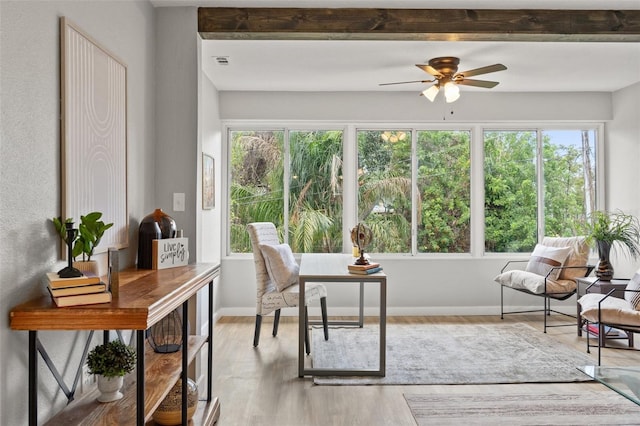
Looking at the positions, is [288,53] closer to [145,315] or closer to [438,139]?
[438,139]

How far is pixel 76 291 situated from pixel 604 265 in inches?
185

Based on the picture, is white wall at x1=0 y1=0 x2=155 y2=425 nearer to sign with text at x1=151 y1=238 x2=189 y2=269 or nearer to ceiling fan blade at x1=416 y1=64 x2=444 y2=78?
sign with text at x1=151 y1=238 x2=189 y2=269

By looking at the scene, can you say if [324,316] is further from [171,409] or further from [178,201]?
[171,409]

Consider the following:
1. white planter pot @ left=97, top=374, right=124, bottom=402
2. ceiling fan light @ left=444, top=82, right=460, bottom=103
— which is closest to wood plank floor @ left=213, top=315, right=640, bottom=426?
white planter pot @ left=97, top=374, right=124, bottom=402

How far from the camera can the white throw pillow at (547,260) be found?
508cm

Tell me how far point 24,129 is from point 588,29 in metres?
3.43

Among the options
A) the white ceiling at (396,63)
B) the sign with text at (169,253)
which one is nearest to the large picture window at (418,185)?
the white ceiling at (396,63)

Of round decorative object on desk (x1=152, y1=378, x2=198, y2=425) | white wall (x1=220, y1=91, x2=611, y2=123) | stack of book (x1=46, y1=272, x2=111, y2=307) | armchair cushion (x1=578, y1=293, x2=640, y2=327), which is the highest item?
white wall (x1=220, y1=91, x2=611, y2=123)

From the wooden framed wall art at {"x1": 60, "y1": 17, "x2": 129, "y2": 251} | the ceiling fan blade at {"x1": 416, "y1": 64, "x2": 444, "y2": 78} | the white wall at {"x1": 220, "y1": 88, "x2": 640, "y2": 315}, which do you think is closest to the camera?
the wooden framed wall art at {"x1": 60, "y1": 17, "x2": 129, "y2": 251}

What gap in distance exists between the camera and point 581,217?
585 cm

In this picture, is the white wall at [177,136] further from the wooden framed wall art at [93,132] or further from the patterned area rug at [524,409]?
the patterned area rug at [524,409]

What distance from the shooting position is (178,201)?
10.4ft

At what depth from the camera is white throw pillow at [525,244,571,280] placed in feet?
16.7

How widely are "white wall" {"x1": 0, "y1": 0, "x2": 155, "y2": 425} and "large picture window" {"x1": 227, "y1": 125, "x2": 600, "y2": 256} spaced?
3.55 m
